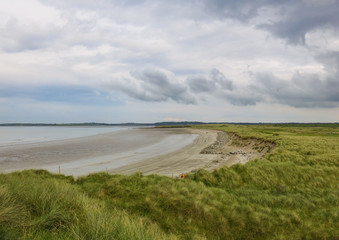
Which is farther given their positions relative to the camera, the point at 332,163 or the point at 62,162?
the point at 62,162

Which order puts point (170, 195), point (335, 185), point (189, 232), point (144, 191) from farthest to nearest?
point (335, 185), point (144, 191), point (170, 195), point (189, 232)

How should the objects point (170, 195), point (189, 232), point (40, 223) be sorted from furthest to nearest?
point (170, 195), point (189, 232), point (40, 223)

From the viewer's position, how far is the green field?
6.29m

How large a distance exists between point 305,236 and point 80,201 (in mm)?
9665

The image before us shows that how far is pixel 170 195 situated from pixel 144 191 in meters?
1.70

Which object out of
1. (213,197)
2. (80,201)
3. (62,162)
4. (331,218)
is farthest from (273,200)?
(62,162)

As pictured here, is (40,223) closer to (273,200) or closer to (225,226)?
(225,226)

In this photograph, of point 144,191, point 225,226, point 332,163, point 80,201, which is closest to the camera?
point 80,201

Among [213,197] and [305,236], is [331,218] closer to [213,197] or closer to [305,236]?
[305,236]

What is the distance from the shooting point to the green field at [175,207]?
6.29 metres

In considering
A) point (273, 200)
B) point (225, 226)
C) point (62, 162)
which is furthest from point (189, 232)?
point (62, 162)

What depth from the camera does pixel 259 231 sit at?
1035cm

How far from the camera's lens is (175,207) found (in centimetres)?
1130

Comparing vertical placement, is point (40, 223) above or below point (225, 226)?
above
